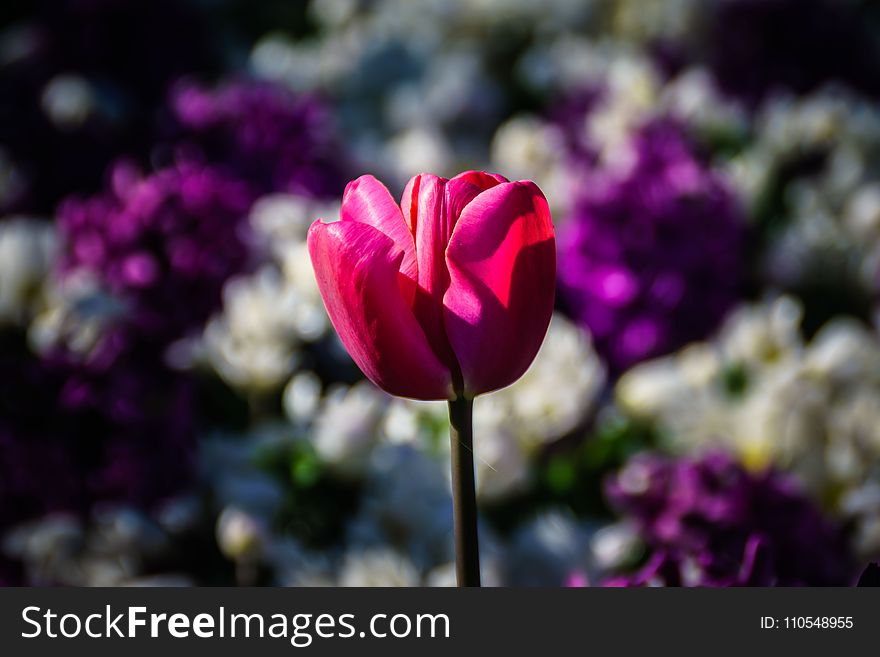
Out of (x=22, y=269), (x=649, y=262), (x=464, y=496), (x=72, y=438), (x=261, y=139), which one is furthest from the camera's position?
(x=261, y=139)

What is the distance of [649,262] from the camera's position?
1.02 m

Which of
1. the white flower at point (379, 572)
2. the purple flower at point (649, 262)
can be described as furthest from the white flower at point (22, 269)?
the purple flower at point (649, 262)

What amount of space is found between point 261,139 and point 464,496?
3.16 feet

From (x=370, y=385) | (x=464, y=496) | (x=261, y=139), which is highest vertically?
(x=261, y=139)

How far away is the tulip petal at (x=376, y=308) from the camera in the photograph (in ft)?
1.15

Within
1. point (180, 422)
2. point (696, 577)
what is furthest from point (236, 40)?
point (696, 577)

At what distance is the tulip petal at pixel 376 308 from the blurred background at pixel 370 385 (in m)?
0.20

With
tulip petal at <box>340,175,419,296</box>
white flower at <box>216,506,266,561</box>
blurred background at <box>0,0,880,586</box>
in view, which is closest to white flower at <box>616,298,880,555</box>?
blurred background at <box>0,0,880,586</box>

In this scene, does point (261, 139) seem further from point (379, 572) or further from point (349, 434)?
point (379, 572)

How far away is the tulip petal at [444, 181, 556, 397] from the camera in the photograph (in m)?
0.36

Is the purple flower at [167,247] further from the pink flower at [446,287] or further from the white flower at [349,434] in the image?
the pink flower at [446,287]

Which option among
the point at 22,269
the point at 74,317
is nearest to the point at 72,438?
the point at 74,317

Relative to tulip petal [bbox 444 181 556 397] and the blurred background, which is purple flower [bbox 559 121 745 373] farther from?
tulip petal [bbox 444 181 556 397]

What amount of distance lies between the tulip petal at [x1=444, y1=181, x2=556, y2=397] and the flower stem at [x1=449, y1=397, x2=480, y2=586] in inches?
0.7
